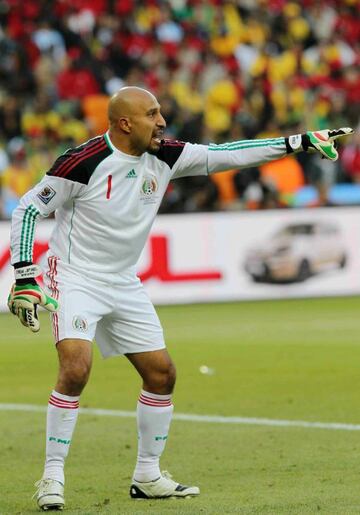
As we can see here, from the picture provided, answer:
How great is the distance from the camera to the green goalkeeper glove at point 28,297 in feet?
20.3

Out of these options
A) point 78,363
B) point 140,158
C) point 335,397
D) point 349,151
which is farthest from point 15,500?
point 349,151

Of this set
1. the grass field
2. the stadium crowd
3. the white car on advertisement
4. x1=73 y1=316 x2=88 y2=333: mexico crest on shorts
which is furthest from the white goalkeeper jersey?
the stadium crowd

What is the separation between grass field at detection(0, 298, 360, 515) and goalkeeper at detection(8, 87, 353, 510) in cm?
38

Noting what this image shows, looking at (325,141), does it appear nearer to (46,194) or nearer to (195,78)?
(46,194)

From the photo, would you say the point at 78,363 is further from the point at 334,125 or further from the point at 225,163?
the point at 334,125

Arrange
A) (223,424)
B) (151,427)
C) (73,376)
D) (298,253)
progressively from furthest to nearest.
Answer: (298,253)
(223,424)
(151,427)
(73,376)

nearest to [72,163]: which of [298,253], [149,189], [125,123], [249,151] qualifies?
[125,123]

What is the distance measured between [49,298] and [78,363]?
1.16 ft

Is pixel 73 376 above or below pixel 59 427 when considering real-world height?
above

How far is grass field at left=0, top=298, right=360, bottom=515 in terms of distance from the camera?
6441 mm

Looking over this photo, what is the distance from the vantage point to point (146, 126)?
648cm

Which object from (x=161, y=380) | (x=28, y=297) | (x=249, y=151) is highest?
(x=249, y=151)

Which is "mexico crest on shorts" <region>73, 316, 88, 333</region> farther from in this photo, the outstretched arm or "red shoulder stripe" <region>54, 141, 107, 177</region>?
the outstretched arm

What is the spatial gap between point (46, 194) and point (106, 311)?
2.26 ft
